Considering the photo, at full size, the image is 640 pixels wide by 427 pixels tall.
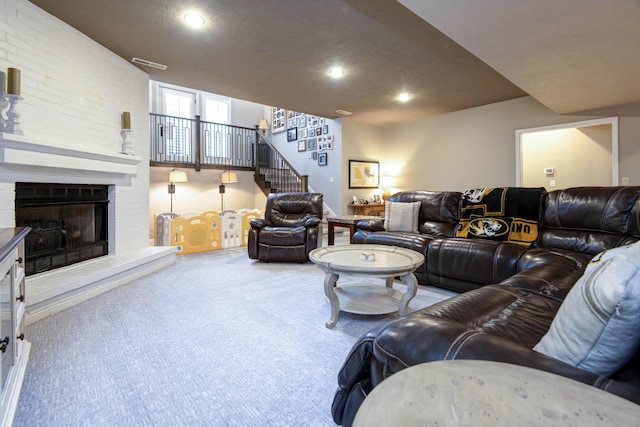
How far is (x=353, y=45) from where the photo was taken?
3432mm

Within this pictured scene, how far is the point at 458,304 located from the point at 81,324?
2.55 metres

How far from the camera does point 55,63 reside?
297cm

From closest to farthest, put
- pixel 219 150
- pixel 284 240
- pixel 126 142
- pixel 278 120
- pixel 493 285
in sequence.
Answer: pixel 493 285 → pixel 126 142 → pixel 284 240 → pixel 219 150 → pixel 278 120

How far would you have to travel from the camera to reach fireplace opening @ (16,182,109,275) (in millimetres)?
2828

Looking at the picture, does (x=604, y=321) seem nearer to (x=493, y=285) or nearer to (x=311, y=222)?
(x=493, y=285)

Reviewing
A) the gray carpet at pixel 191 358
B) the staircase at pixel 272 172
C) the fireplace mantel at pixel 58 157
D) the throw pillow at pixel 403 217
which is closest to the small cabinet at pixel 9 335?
the gray carpet at pixel 191 358

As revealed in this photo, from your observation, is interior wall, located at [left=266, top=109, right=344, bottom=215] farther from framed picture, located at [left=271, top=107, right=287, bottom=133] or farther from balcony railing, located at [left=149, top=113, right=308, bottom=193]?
framed picture, located at [left=271, top=107, right=287, bottom=133]

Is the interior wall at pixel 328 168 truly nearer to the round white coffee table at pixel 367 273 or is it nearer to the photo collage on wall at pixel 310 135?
the photo collage on wall at pixel 310 135

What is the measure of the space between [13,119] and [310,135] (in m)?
5.48

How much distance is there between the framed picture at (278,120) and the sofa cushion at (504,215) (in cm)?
580

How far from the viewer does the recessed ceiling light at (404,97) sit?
5.12 metres

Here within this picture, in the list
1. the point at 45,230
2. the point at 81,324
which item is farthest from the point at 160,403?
the point at 45,230

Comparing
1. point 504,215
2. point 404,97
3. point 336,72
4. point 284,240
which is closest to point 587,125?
point 404,97

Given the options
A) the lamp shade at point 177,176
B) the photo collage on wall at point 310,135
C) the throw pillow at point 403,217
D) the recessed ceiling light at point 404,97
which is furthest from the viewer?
the photo collage on wall at point 310,135
